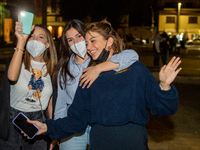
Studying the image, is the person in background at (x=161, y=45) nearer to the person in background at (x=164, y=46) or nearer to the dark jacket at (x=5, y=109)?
the person in background at (x=164, y=46)

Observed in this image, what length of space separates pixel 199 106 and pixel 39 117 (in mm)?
5661

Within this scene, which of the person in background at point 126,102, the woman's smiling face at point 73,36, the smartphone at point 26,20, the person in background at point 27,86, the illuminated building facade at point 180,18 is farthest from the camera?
the illuminated building facade at point 180,18

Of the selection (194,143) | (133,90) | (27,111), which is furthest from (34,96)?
(194,143)

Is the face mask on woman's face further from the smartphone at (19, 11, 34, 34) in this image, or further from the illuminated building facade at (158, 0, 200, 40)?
the illuminated building facade at (158, 0, 200, 40)

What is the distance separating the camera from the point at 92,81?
80.0 inches

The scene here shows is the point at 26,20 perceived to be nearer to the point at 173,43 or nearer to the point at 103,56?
the point at 103,56

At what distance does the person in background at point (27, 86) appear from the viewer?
2.65m

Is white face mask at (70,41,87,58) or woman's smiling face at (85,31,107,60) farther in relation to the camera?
white face mask at (70,41,87,58)

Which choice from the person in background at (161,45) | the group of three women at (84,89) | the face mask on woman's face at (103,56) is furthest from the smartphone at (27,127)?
→ the person in background at (161,45)

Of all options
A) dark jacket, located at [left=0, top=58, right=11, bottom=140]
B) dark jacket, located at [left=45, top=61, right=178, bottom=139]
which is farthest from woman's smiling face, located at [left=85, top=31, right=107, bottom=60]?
dark jacket, located at [left=0, top=58, right=11, bottom=140]

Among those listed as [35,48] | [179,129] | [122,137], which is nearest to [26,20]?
[35,48]

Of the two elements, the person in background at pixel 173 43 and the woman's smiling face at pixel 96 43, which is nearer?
the woman's smiling face at pixel 96 43

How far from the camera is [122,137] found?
1.87 metres

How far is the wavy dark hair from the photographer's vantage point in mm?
2825
